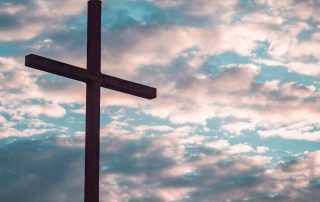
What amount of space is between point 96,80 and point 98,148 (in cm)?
138

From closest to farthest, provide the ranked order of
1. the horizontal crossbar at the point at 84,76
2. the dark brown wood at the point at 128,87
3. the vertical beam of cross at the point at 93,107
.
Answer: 1. the vertical beam of cross at the point at 93,107
2. the horizontal crossbar at the point at 84,76
3. the dark brown wood at the point at 128,87

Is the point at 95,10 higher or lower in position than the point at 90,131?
higher

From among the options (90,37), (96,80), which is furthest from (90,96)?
(90,37)

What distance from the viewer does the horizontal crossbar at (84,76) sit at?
42.8ft

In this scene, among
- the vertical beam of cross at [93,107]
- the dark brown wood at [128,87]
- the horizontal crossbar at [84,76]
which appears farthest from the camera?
the dark brown wood at [128,87]

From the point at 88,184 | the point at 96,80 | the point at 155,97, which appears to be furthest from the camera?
the point at 155,97

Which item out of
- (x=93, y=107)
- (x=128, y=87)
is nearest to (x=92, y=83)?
(x=93, y=107)

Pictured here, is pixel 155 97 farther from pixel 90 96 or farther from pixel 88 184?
pixel 88 184

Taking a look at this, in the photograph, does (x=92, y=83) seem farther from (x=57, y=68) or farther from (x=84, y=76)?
(x=57, y=68)

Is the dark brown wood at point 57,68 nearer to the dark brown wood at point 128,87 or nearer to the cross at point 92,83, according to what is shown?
the cross at point 92,83

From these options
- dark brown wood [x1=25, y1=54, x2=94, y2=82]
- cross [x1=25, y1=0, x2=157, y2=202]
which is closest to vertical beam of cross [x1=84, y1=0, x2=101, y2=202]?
cross [x1=25, y1=0, x2=157, y2=202]

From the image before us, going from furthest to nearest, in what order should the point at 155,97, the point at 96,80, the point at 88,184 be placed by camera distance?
the point at 155,97 < the point at 96,80 < the point at 88,184

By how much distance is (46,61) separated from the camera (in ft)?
43.2

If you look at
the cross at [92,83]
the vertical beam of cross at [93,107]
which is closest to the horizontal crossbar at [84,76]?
the cross at [92,83]
